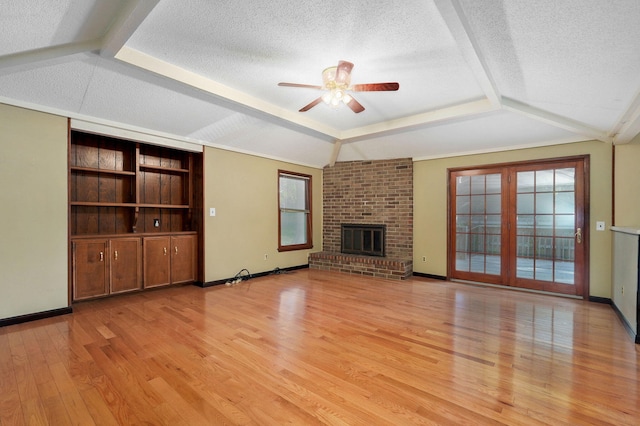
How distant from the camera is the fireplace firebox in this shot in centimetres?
619

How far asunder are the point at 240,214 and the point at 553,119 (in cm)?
488

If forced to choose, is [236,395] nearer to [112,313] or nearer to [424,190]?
[112,313]

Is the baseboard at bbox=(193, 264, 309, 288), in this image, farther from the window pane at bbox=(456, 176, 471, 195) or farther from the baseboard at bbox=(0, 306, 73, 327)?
the window pane at bbox=(456, 176, 471, 195)

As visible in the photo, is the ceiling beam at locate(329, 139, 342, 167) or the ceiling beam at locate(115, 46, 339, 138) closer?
the ceiling beam at locate(115, 46, 339, 138)

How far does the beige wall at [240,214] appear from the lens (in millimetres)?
4945

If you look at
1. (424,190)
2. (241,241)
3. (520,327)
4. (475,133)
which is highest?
(475,133)

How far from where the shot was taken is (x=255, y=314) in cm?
352

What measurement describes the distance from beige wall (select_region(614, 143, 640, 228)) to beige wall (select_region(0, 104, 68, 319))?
7065mm

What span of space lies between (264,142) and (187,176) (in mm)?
1466

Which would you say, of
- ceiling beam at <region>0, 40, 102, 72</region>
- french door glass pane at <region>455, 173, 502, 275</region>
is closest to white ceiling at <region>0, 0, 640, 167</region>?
ceiling beam at <region>0, 40, 102, 72</region>

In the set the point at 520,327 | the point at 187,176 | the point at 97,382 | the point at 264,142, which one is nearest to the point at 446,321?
the point at 520,327

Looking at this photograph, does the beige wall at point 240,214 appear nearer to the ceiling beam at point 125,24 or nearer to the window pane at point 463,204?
the ceiling beam at point 125,24

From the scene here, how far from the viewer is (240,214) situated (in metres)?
5.38

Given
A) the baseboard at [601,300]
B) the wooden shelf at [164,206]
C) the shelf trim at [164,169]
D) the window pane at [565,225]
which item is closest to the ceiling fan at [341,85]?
the shelf trim at [164,169]
